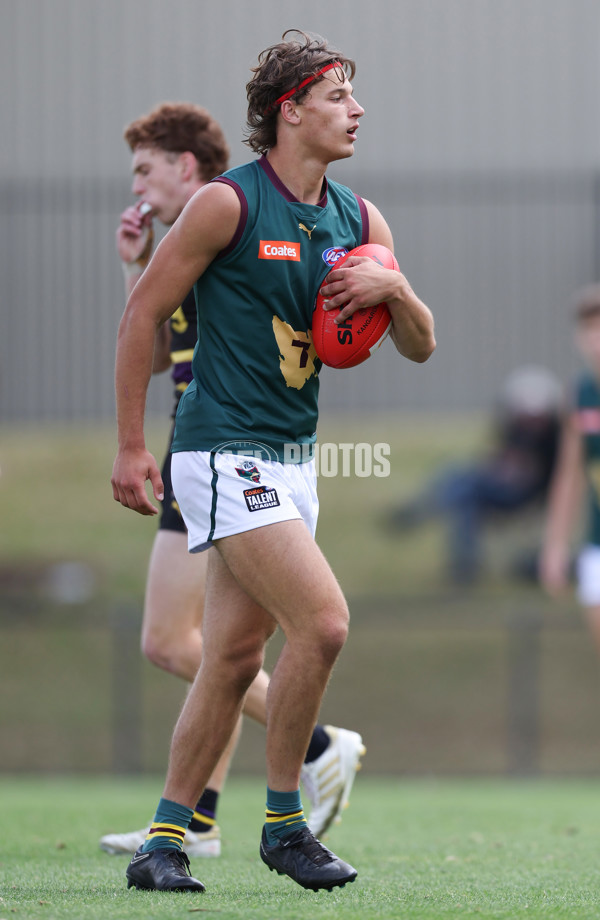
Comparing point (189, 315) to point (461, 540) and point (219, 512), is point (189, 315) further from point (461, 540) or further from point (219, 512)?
point (461, 540)

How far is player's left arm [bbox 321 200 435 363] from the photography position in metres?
3.76

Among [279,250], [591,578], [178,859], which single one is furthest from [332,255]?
[591,578]

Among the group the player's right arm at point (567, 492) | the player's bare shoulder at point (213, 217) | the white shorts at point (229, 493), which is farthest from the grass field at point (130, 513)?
the player's bare shoulder at point (213, 217)

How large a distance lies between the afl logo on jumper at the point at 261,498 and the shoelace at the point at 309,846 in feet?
3.13

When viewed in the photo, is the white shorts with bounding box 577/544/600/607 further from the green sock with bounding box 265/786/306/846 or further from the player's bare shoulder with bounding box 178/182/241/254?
the player's bare shoulder with bounding box 178/182/241/254

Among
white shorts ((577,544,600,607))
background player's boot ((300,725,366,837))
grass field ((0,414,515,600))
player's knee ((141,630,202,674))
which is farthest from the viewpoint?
grass field ((0,414,515,600))

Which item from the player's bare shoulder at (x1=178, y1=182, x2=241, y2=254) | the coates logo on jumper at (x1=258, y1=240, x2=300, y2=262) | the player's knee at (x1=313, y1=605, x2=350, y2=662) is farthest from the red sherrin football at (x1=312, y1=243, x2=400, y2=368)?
the player's knee at (x1=313, y1=605, x2=350, y2=662)

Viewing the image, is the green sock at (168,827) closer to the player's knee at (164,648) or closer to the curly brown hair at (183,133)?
the player's knee at (164,648)

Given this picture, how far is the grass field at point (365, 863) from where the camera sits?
11.1 ft

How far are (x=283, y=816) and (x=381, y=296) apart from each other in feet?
5.11

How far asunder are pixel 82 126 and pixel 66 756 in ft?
32.7

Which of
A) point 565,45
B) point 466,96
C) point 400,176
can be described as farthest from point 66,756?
point 565,45

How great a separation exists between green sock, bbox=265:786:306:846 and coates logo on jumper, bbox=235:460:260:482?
92cm

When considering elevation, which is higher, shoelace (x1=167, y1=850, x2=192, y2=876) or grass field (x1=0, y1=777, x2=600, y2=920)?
shoelace (x1=167, y1=850, x2=192, y2=876)
